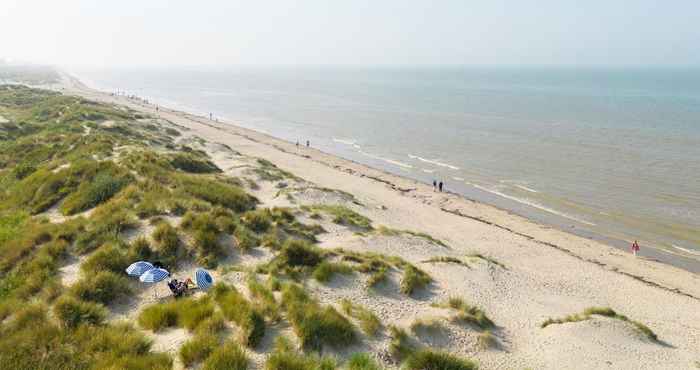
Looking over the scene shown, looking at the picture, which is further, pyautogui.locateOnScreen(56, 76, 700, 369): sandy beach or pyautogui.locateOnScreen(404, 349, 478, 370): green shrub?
pyautogui.locateOnScreen(56, 76, 700, 369): sandy beach

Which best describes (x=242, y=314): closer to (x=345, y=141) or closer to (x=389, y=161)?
(x=389, y=161)

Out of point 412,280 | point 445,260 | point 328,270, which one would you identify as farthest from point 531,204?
point 328,270

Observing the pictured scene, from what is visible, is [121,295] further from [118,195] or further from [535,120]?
[535,120]

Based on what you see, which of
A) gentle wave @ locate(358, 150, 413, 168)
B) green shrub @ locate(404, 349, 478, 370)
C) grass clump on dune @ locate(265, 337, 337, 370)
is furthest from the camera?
gentle wave @ locate(358, 150, 413, 168)

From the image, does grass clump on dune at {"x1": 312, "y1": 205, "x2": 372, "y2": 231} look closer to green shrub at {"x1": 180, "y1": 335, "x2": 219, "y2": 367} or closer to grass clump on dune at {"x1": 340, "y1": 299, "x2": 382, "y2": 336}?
grass clump on dune at {"x1": 340, "y1": 299, "x2": 382, "y2": 336}

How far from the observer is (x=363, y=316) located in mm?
11414

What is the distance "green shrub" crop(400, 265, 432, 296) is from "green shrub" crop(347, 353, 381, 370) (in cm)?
497

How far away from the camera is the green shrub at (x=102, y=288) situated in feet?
36.8

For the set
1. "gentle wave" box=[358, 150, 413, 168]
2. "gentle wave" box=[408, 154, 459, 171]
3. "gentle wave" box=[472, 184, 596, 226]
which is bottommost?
"gentle wave" box=[472, 184, 596, 226]

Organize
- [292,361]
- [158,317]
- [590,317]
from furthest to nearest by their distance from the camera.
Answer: [590,317], [158,317], [292,361]

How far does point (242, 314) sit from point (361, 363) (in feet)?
9.49

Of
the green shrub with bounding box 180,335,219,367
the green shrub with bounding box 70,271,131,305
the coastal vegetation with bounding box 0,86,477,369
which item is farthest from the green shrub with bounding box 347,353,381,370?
the green shrub with bounding box 70,271,131,305

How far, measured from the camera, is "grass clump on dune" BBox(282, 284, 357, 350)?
31.7 ft

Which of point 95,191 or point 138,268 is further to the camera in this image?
point 95,191
